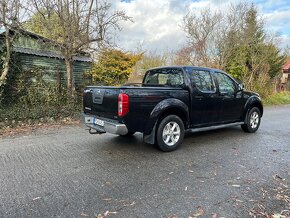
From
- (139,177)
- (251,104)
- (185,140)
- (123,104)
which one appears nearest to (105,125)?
(123,104)

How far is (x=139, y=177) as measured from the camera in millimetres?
4168

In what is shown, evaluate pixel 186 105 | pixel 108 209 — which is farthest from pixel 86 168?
pixel 186 105

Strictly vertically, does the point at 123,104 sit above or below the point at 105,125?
above

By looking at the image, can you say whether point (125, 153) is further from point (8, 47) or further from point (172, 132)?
point (8, 47)

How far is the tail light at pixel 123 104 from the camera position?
483 centimetres

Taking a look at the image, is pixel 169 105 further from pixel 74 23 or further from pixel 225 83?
pixel 74 23

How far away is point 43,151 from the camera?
5.55m

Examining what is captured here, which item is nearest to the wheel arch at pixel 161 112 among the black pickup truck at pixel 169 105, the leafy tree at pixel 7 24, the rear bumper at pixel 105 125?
the black pickup truck at pixel 169 105

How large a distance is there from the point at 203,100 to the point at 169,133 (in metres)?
1.23

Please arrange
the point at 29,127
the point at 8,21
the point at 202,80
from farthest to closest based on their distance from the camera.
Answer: the point at 8,21, the point at 29,127, the point at 202,80

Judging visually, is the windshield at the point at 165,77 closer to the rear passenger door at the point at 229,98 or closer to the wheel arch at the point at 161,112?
the wheel arch at the point at 161,112

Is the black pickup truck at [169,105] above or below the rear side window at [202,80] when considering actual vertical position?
below

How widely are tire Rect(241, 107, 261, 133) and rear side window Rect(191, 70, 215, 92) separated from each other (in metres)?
1.82

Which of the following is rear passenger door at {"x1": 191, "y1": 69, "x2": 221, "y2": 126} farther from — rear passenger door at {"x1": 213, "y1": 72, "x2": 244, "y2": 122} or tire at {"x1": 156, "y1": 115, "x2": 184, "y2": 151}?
tire at {"x1": 156, "y1": 115, "x2": 184, "y2": 151}
